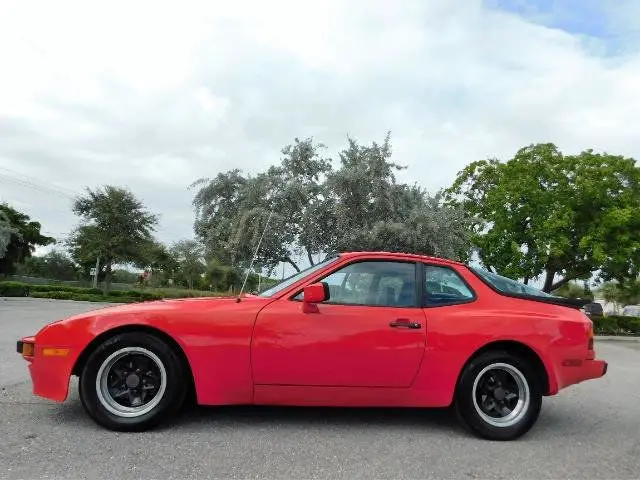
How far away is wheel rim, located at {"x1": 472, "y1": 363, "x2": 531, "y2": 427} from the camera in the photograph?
4.51 metres

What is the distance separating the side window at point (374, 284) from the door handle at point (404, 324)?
0.17 meters

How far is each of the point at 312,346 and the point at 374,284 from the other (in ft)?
2.58

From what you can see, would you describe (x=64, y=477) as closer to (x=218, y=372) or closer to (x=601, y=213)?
(x=218, y=372)

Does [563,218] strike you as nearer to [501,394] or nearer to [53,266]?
[501,394]

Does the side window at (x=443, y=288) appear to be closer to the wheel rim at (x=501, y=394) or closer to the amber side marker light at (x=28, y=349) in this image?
the wheel rim at (x=501, y=394)

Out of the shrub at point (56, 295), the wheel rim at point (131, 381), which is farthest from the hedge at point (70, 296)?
the wheel rim at point (131, 381)

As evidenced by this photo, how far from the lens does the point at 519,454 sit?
13.4 ft

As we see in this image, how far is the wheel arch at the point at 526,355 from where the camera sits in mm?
4586

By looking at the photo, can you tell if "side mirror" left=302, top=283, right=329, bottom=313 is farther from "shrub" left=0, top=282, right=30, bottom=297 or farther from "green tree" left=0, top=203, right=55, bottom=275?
"green tree" left=0, top=203, right=55, bottom=275

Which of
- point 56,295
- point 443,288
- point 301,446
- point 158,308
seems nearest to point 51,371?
point 158,308

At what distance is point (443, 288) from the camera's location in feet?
15.8

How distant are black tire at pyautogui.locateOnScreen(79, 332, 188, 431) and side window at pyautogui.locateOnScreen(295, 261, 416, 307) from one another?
108 cm

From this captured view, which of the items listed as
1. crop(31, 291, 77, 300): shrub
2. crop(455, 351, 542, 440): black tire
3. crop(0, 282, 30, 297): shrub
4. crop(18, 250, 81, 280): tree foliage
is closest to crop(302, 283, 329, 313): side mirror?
crop(455, 351, 542, 440): black tire

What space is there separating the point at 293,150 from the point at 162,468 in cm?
1923
